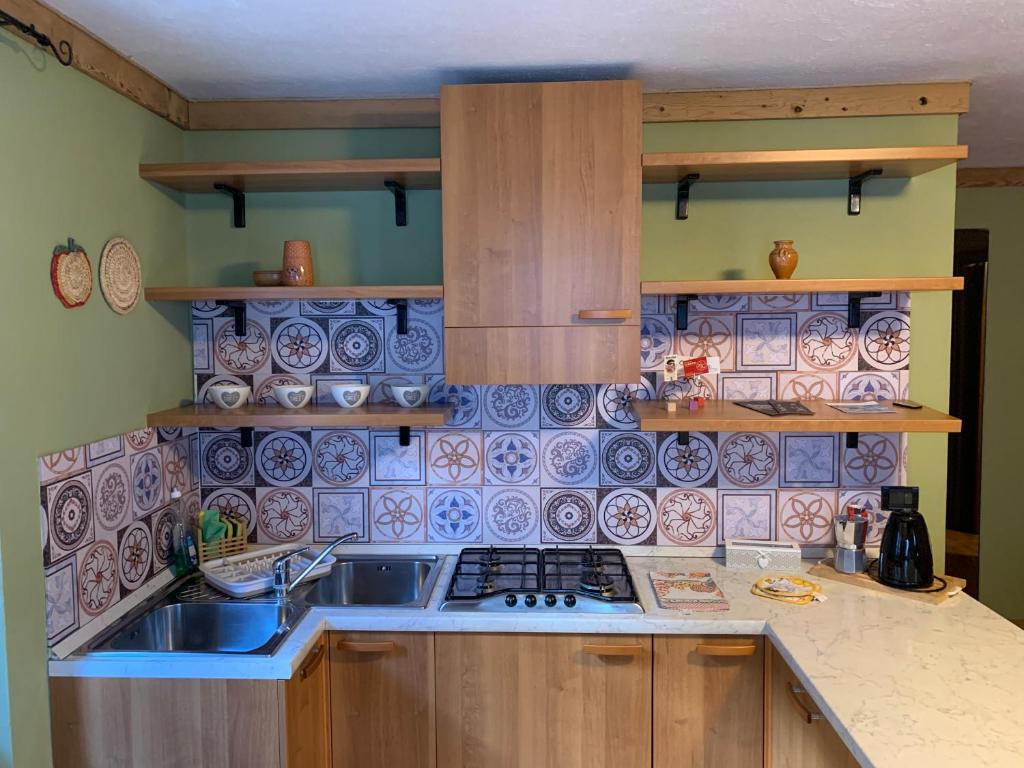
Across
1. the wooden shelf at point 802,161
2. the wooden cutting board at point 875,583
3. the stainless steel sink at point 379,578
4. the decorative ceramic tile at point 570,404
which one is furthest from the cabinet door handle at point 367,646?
the wooden shelf at point 802,161

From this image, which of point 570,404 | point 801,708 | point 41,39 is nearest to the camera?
point 41,39

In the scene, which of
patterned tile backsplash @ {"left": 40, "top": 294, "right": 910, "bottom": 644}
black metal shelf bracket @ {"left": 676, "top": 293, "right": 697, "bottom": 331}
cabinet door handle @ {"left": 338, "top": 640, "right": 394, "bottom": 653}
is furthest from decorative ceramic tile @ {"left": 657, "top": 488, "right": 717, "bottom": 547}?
cabinet door handle @ {"left": 338, "top": 640, "right": 394, "bottom": 653}

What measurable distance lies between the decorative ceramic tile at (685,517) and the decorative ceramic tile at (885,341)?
67 cm

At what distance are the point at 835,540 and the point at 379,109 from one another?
197 cm

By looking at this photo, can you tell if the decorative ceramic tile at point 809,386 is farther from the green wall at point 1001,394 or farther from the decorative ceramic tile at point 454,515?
the green wall at point 1001,394

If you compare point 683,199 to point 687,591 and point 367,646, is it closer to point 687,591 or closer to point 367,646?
point 687,591

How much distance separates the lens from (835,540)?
2.35 metres

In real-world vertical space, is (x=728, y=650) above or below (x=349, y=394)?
below

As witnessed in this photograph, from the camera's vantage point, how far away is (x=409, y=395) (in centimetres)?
229

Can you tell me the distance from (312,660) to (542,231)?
129 cm

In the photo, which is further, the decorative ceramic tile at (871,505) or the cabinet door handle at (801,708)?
the decorative ceramic tile at (871,505)

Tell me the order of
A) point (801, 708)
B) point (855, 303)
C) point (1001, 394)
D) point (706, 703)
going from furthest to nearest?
point (1001, 394)
point (855, 303)
point (706, 703)
point (801, 708)

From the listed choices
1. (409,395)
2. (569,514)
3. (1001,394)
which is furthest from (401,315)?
(1001,394)

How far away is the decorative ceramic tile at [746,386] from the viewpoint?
2.41m
